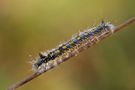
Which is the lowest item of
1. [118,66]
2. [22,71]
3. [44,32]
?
[118,66]

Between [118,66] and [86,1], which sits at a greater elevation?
[86,1]

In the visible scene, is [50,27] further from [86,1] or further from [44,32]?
[86,1]

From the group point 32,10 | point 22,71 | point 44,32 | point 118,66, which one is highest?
point 32,10

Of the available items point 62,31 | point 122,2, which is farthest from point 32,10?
point 122,2

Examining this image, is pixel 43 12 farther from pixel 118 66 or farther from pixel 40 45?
pixel 118 66

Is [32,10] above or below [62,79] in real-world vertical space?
above

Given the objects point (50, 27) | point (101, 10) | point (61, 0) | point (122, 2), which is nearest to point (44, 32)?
point (50, 27)
